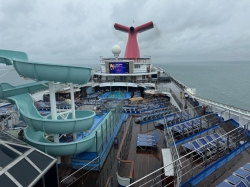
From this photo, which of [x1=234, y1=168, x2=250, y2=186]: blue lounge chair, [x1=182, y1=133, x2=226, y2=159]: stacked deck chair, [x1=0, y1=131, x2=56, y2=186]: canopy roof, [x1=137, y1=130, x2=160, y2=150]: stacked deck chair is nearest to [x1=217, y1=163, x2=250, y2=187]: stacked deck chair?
[x1=234, y1=168, x2=250, y2=186]: blue lounge chair

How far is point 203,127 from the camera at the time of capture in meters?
10.2

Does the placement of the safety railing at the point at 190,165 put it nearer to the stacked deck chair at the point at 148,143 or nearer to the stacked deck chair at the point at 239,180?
the stacked deck chair at the point at 239,180

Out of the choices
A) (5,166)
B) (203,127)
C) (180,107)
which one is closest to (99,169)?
(5,166)

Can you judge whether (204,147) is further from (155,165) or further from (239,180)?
(239,180)

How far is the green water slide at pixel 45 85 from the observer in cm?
638

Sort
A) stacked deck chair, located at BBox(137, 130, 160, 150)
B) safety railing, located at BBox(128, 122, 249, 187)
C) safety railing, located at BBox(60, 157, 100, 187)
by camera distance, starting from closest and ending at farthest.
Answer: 1. safety railing, located at BBox(128, 122, 249, 187)
2. safety railing, located at BBox(60, 157, 100, 187)
3. stacked deck chair, located at BBox(137, 130, 160, 150)

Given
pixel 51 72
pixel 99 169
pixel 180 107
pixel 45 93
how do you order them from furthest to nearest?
1. pixel 45 93
2. pixel 180 107
3. pixel 99 169
4. pixel 51 72

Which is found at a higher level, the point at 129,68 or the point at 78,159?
the point at 129,68

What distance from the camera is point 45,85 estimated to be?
7258 millimetres

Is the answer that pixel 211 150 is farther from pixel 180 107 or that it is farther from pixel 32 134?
pixel 180 107

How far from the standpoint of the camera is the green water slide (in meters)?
6.38

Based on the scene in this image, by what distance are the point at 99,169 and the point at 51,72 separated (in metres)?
4.25

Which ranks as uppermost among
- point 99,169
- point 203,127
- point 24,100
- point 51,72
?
point 51,72

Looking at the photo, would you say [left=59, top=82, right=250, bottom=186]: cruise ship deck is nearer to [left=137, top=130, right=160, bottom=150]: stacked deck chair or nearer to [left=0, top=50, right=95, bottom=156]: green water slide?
[left=137, top=130, right=160, bottom=150]: stacked deck chair
